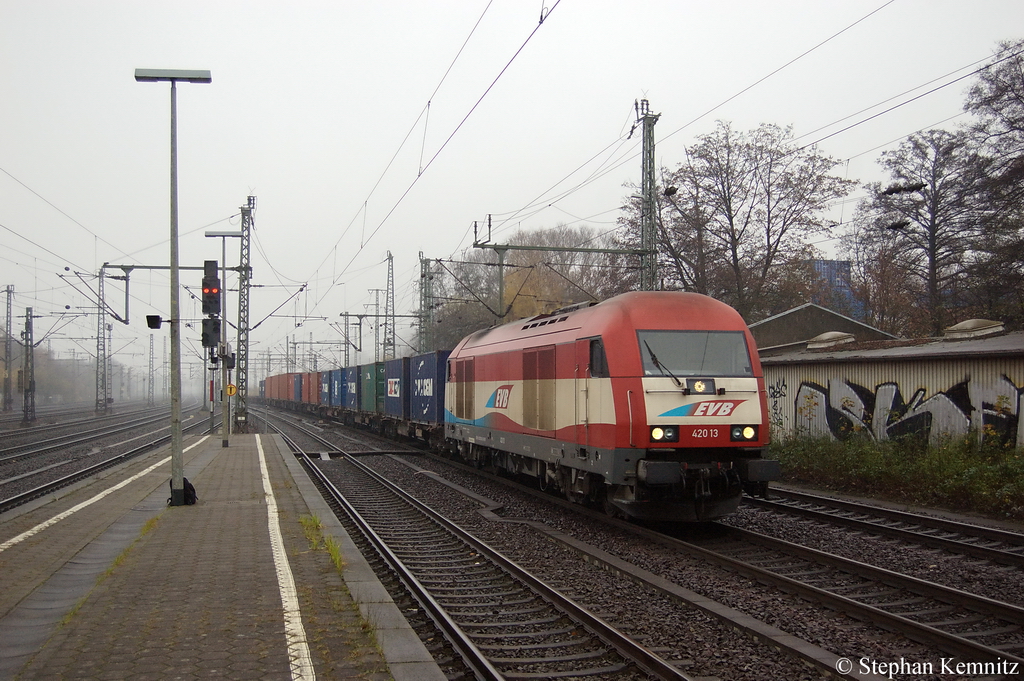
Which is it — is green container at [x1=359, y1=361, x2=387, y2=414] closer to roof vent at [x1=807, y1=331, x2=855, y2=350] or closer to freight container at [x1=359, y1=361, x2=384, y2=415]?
freight container at [x1=359, y1=361, x2=384, y2=415]

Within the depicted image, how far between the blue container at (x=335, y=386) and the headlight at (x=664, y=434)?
33.6 metres

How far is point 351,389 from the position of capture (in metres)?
39.4

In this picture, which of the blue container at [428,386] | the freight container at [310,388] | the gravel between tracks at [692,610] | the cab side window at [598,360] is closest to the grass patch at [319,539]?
the gravel between tracks at [692,610]

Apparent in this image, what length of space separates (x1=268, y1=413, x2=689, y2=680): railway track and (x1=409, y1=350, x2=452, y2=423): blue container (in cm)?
1031

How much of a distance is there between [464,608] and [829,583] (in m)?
3.66

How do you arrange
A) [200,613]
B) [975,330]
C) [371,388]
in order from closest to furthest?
[200,613]
[975,330]
[371,388]

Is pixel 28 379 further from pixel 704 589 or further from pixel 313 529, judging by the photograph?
pixel 704 589

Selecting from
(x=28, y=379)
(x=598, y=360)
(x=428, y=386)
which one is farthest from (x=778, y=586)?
(x=28, y=379)

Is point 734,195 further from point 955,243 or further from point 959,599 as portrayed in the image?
point 959,599

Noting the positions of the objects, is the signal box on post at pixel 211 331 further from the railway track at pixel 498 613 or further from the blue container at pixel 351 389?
the blue container at pixel 351 389

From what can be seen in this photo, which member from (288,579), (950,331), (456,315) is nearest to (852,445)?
(950,331)

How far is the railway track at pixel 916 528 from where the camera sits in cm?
922

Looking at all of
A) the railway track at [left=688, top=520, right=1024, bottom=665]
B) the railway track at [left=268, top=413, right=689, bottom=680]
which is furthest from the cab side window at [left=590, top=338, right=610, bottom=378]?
the railway track at [left=268, top=413, right=689, bottom=680]

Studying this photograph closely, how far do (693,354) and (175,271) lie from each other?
8587 mm
